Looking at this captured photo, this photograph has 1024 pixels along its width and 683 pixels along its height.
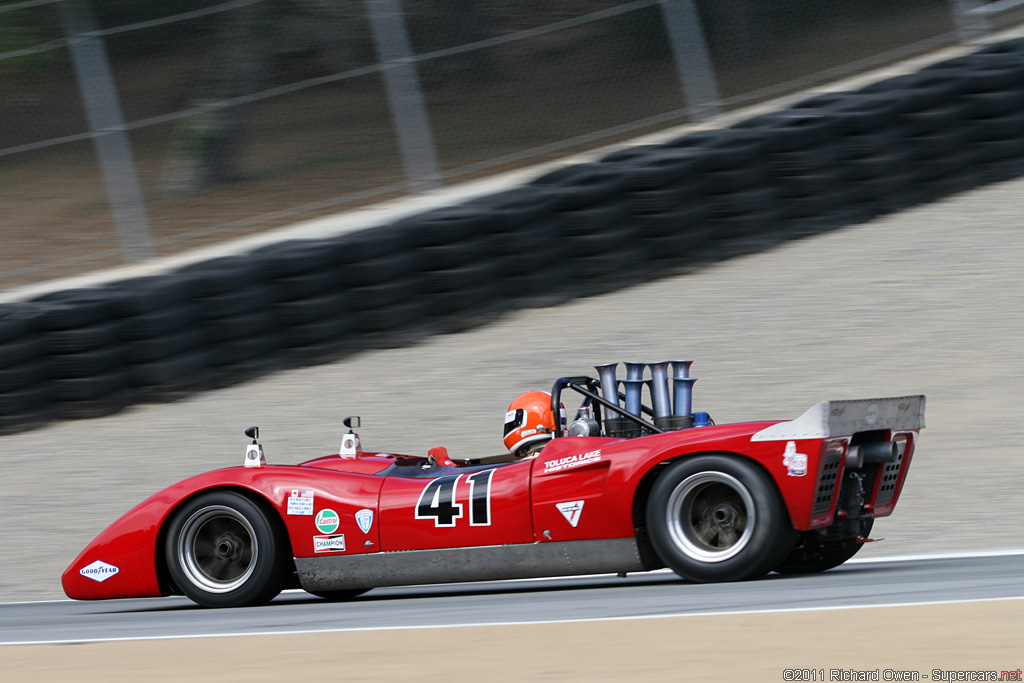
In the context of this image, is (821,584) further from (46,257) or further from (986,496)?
(46,257)

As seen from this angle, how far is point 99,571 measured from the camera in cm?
636

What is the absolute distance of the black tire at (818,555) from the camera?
6.06 metres

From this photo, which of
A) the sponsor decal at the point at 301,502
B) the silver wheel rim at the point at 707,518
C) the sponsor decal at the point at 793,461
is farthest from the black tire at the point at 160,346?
the sponsor decal at the point at 793,461

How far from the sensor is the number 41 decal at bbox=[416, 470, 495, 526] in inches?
232

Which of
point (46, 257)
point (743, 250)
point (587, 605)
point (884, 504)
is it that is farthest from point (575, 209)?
point (587, 605)

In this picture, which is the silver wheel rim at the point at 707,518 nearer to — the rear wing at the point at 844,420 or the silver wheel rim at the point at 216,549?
the rear wing at the point at 844,420

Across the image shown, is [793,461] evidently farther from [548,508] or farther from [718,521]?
[548,508]

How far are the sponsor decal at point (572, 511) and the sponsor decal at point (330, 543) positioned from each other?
3.41 ft

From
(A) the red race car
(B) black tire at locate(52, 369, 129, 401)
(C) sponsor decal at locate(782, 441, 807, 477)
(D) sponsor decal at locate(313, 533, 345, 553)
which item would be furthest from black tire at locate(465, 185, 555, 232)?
(C) sponsor decal at locate(782, 441, 807, 477)

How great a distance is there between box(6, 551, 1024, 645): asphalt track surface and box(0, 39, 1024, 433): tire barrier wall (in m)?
3.56

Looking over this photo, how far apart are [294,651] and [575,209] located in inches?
270

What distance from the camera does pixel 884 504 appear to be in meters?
6.12

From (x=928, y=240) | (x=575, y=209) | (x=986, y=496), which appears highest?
(x=575, y=209)

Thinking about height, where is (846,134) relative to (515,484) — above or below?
above
